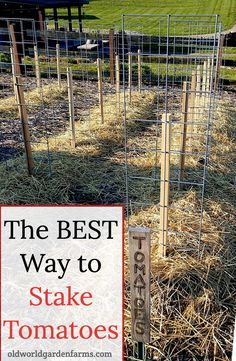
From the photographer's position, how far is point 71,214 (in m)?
4.23

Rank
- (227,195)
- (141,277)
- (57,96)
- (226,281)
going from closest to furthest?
1. (141,277)
2. (226,281)
3. (227,195)
4. (57,96)

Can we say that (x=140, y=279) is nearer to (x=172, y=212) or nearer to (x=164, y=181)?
(x=164, y=181)

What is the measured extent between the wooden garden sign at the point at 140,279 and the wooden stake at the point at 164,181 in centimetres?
117

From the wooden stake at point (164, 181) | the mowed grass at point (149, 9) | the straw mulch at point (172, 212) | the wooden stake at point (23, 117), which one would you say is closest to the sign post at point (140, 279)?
the straw mulch at point (172, 212)

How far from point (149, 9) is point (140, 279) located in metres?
30.9

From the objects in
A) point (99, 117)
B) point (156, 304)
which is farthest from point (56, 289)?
point (99, 117)

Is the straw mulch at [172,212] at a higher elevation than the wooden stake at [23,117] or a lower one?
lower

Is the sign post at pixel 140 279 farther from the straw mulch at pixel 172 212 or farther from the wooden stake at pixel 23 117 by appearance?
the wooden stake at pixel 23 117

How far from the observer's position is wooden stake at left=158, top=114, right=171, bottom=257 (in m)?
3.09

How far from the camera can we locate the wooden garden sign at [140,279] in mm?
1982

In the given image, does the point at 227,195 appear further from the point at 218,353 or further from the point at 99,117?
the point at 99,117

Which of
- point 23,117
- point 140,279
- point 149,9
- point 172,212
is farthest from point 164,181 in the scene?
point 149,9

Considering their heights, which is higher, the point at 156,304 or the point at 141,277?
Answer: the point at 141,277

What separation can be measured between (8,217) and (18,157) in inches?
72.7
